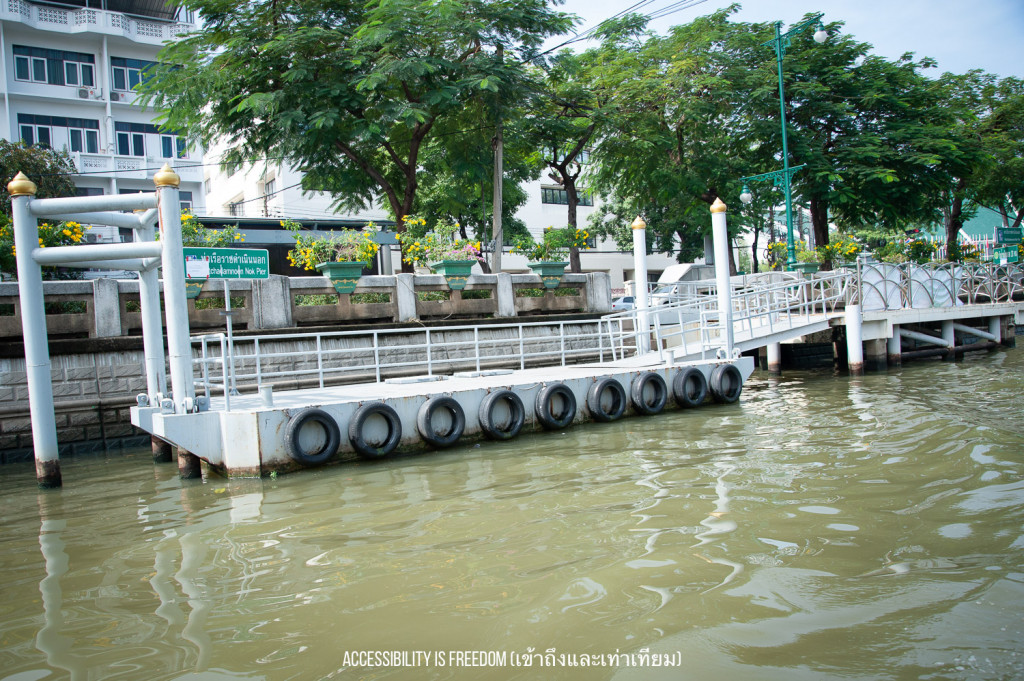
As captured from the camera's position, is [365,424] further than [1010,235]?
No

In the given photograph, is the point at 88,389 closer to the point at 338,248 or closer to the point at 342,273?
the point at 342,273

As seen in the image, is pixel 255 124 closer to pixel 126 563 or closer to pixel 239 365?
pixel 239 365

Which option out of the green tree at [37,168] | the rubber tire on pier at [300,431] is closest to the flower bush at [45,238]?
the rubber tire on pier at [300,431]

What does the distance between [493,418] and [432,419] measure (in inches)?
42.5

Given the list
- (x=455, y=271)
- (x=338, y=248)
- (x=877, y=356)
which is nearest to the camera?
(x=338, y=248)

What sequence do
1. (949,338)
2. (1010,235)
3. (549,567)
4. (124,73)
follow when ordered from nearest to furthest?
1. (549,567)
2. (949,338)
3. (1010,235)
4. (124,73)

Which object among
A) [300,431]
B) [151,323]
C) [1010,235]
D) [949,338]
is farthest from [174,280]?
[1010,235]

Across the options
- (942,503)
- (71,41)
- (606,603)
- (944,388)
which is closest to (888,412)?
(944,388)

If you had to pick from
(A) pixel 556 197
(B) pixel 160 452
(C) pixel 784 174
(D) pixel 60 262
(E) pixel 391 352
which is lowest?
(B) pixel 160 452

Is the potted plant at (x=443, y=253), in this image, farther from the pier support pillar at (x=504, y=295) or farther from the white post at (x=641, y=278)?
the white post at (x=641, y=278)

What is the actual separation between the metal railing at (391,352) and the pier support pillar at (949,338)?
10.5m

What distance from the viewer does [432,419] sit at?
11.2 m

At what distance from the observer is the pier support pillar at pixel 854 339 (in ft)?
63.5

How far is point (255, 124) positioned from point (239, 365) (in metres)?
8.66
